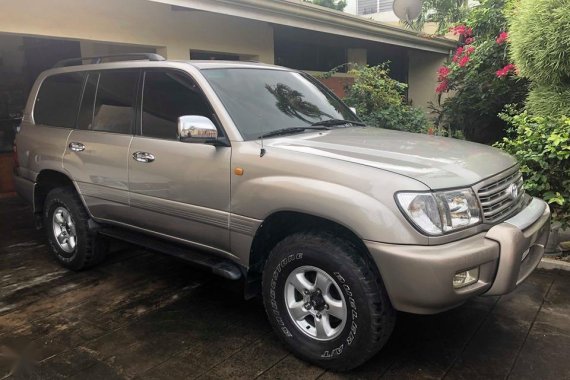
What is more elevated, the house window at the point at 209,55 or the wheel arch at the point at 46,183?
the house window at the point at 209,55

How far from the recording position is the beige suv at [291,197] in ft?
9.04

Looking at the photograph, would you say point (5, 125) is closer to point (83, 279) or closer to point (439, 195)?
point (83, 279)

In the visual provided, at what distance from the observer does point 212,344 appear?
3.51 m

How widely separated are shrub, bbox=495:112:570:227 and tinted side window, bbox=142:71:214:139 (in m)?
3.41

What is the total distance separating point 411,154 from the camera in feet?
10.5

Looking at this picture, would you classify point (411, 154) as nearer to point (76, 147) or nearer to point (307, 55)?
point (76, 147)

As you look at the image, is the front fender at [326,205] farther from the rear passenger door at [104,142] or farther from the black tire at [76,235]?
→ the black tire at [76,235]

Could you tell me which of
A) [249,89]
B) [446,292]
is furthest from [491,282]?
[249,89]

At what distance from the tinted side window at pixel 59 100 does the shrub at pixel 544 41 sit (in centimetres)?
528

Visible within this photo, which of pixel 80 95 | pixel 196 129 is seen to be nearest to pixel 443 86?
pixel 80 95

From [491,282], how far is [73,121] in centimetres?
395

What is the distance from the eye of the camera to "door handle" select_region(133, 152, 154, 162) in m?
3.95

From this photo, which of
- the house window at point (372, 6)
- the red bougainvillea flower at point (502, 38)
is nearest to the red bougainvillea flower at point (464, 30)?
the red bougainvillea flower at point (502, 38)

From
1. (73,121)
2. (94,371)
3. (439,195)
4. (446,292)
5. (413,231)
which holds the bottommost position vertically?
(94,371)
